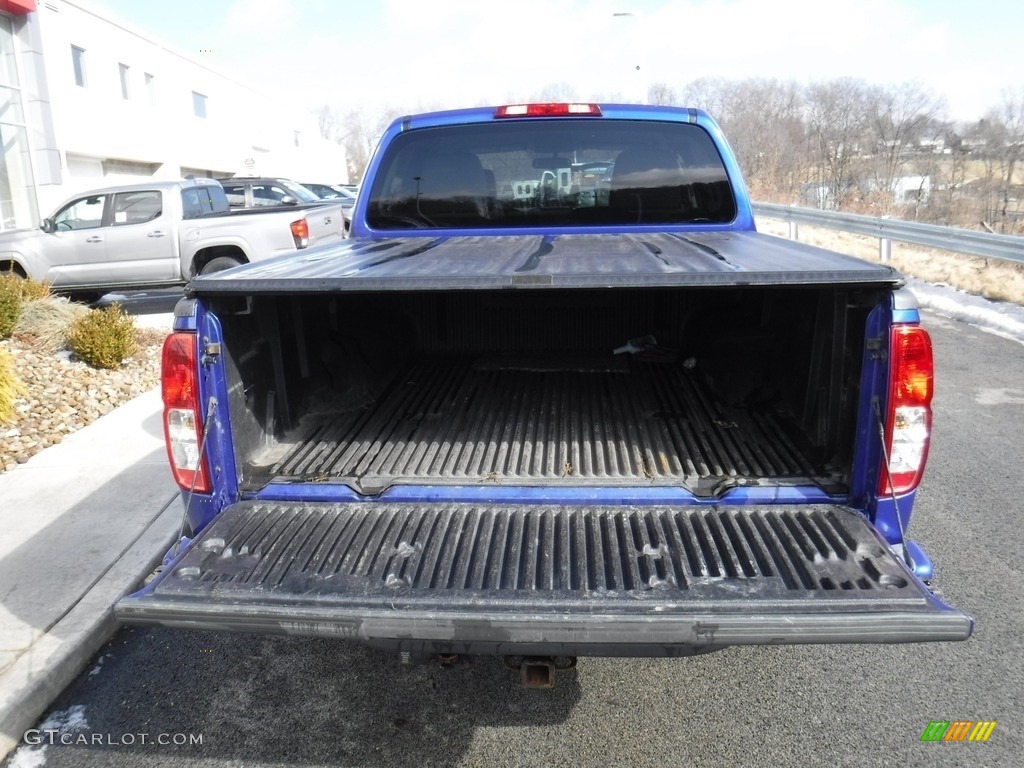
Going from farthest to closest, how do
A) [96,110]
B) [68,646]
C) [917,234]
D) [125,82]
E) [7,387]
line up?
[125,82] < [96,110] < [917,234] < [7,387] < [68,646]

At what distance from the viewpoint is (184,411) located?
8.18 feet

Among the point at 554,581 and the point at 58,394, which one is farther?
the point at 58,394

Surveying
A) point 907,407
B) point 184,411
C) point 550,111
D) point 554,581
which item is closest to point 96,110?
point 550,111

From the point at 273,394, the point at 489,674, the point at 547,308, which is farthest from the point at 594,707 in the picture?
the point at 547,308

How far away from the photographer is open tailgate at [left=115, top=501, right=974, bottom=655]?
Answer: 196 centimetres

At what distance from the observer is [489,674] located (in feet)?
10.1

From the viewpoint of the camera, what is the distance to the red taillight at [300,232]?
35.7 feet

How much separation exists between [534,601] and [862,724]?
150cm

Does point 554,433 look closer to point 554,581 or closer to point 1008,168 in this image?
point 554,581

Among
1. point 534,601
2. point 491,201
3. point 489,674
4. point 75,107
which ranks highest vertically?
point 75,107

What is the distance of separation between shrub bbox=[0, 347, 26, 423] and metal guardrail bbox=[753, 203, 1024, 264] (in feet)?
37.6

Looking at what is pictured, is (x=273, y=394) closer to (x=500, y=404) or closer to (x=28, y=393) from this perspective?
(x=500, y=404)

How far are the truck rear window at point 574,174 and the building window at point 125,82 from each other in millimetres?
28266

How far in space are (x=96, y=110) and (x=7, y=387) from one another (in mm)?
22354
